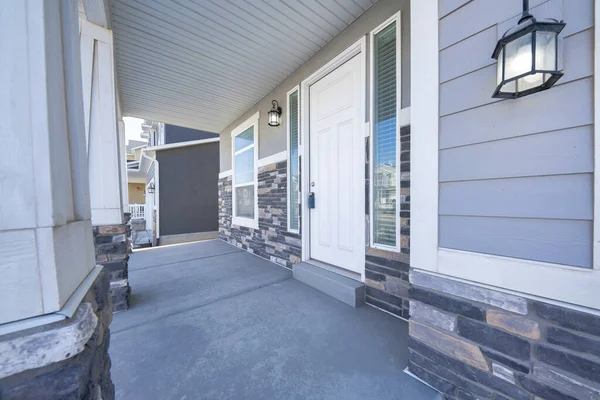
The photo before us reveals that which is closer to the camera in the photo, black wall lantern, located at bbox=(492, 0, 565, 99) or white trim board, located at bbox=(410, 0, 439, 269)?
black wall lantern, located at bbox=(492, 0, 565, 99)

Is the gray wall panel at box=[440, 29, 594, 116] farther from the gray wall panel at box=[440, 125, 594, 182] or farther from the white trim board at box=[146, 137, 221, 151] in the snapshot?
the white trim board at box=[146, 137, 221, 151]

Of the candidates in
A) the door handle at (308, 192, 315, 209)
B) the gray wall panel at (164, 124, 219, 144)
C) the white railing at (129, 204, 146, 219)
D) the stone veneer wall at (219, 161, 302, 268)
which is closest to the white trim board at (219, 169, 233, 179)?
the stone veneer wall at (219, 161, 302, 268)

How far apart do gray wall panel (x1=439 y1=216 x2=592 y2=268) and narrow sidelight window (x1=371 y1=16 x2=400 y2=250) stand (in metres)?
0.80

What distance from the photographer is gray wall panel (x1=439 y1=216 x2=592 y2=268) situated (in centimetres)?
88

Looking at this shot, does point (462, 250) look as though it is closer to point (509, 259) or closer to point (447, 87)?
point (509, 259)

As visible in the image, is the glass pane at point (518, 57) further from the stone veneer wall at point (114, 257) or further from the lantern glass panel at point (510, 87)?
the stone veneer wall at point (114, 257)

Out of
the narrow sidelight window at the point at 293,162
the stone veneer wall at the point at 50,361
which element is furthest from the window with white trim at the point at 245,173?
the stone veneer wall at the point at 50,361

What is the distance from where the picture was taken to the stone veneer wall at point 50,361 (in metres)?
0.50


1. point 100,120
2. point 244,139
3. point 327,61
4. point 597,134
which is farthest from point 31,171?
point 244,139

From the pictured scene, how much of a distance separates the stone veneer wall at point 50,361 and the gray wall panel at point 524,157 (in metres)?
1.55

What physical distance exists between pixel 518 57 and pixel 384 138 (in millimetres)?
1212

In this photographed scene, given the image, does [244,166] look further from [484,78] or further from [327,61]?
[484,78]

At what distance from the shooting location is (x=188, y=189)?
7.83m

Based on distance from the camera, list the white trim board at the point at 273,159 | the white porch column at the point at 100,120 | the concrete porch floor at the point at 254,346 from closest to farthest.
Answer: the concrete porch floor at the point at 254,346 → the white porch column at the point at 100,120 → the white trim board at the point at 273,159
